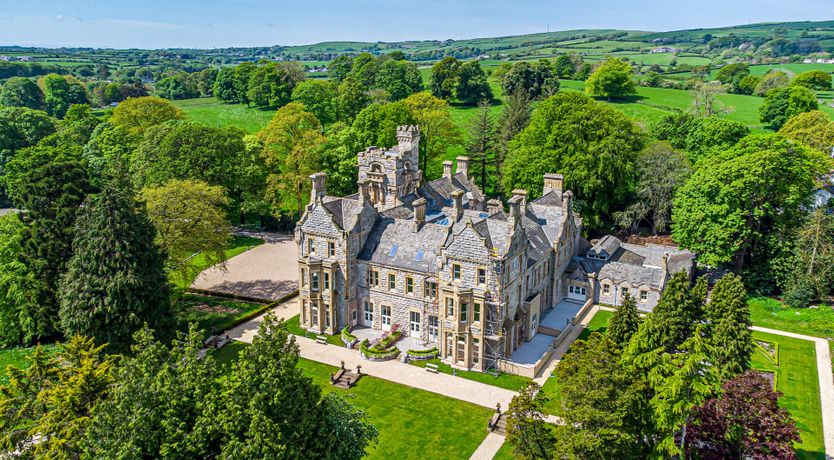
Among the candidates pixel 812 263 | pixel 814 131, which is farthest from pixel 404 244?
pixel 814 131

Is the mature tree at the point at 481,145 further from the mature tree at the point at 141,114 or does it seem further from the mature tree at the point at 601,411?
the mature tree at the point at 601,411

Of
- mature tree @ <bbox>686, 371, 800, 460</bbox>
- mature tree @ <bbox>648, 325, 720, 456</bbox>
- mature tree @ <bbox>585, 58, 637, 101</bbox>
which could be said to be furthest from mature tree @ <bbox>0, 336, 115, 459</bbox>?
mature tree @ <bbox>585, 58, 637, 101</bbox>

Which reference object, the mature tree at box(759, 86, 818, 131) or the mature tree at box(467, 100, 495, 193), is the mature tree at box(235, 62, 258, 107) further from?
the mature tree at box(759, 86, 818, 131)

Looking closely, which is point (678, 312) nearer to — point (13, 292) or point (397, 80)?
point (13, 292)

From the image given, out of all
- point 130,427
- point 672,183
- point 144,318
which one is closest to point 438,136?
point 672,183

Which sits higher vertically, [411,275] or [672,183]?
[672,183]

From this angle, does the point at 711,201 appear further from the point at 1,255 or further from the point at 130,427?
the point at 1,255
